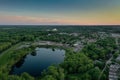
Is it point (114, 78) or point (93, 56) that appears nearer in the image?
point (114, 78)

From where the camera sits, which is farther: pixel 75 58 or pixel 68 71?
pixel 75 58

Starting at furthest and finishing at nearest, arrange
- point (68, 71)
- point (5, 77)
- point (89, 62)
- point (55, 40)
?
point (55, 40) → point (89, 62) → point (68, 71) → point (5, 77)

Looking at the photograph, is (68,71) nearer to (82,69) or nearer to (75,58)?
(82,69)

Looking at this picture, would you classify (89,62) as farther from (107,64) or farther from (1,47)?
(1,47)

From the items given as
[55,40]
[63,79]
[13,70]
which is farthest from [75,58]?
[55,40]

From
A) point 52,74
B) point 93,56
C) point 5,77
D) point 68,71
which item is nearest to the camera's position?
point 5,77

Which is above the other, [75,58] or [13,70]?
[75,58]

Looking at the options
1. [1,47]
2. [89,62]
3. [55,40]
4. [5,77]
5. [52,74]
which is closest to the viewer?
[5,77]

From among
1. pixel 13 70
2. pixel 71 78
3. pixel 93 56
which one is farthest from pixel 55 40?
pixel 71 78

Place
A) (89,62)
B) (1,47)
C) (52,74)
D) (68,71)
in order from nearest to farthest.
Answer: (52,74) → (68,71) → (89,62) → (1,47)
